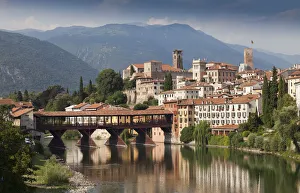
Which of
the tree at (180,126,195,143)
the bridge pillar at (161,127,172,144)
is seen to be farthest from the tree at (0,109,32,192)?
the bridge pillar at (161,127,172,144)

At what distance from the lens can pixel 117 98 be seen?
11738 centimetres

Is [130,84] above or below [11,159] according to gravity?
above

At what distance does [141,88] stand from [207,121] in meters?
37.9

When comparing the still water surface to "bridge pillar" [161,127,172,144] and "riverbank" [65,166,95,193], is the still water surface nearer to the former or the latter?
"riverbank" [65,166,95,193]

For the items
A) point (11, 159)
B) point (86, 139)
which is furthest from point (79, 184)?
point (86, 139)

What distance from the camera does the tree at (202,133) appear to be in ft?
254

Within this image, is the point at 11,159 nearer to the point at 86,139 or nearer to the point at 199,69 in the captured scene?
the point at 86,139

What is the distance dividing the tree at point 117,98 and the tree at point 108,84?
398 cm

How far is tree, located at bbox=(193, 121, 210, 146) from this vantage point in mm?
77438

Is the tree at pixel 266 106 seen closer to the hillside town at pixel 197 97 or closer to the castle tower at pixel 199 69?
the hillside town at pixel 197 97

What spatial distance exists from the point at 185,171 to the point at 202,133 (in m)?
27.4

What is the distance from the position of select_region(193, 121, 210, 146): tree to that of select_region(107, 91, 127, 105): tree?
39440mm

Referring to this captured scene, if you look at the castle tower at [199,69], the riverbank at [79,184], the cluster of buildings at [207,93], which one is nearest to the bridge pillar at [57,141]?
the cluster of buildings at [207,93]

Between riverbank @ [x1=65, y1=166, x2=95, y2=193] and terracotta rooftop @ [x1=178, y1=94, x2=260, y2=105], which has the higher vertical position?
terracotta rooftop @ [x1=178, y1=94, x2=260, y2=105]
